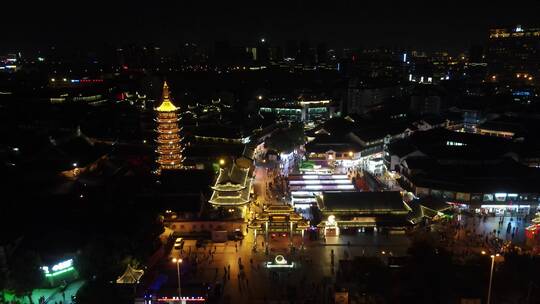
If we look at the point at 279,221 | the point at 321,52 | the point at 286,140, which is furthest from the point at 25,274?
the point at 321,52

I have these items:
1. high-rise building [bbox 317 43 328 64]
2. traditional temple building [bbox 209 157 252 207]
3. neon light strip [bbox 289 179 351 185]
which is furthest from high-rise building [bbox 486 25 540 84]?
traditional temple building [bbox 209 157 252 207]

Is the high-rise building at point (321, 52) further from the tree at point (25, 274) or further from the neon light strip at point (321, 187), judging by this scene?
the tree at point (25, 274)

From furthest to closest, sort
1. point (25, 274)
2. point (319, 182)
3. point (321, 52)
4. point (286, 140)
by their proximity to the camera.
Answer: point (321, 52), point (286, 140), point (319, 182), point (25, 274)

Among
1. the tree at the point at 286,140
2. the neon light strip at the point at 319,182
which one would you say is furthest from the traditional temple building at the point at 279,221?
the tree at the point at 286,140

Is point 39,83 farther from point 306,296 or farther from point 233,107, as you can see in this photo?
point 306,296

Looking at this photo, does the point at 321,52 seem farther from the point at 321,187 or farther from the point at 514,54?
the point at 321,187
